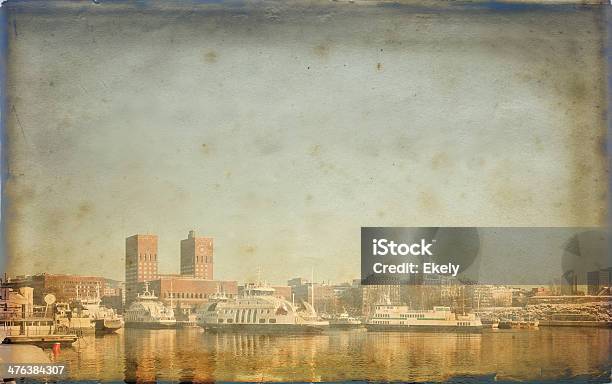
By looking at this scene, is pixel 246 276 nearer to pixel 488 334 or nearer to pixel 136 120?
pixel 136 120

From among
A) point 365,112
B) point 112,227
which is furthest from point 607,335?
point 112,227

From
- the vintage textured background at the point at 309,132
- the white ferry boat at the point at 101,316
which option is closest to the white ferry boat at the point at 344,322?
the vintage textured background at the point at 309,132

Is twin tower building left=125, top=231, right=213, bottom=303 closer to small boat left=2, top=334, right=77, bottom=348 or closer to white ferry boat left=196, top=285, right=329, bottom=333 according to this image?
white ferry boat left=196, top=285, right=329, bottom=333

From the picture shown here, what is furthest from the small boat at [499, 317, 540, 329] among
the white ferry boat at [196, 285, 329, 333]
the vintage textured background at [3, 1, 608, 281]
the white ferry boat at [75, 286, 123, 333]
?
the white ferry boat at [75, 286, 123, 333]

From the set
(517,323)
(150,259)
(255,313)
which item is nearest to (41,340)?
(150,259)

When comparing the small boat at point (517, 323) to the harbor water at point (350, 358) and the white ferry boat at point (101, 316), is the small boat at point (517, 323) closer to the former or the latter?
the harbor water at point (350, 358)

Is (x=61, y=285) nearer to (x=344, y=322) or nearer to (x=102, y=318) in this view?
(x=102, y=318)
